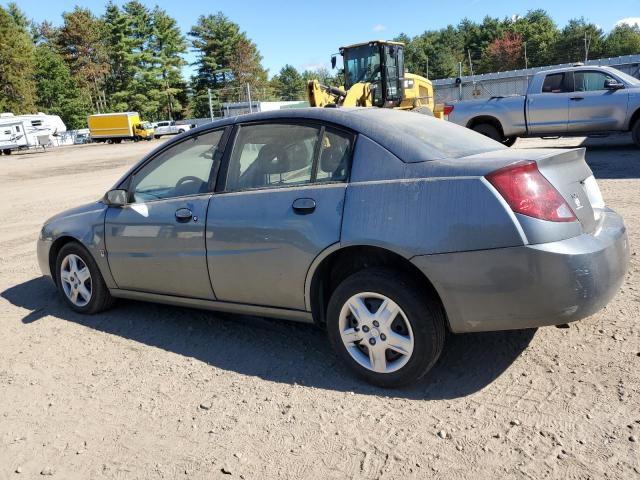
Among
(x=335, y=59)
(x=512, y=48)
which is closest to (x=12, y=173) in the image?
(x=335, y=59)

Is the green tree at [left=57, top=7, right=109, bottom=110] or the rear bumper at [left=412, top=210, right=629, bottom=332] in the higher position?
the green tree at [left=57, top=7, right=109, bottom=110]

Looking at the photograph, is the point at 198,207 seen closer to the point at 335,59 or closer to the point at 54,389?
the point at 54,389

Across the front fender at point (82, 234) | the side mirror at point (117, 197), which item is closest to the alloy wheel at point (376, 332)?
the side mirror at point (117, 197)

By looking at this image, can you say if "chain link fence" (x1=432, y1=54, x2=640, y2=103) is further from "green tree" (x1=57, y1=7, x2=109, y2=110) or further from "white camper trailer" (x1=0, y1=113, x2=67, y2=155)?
"green tree" (x1=57, y1=7, x2=109, y2=110)

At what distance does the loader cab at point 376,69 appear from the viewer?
669 inches

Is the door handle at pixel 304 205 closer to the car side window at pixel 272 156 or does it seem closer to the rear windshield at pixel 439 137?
the car side window at pixel 272 156

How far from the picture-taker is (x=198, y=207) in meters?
3.82

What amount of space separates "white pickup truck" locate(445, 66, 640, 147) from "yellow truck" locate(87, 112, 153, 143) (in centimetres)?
4434

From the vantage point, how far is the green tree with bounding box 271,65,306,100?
12152cm

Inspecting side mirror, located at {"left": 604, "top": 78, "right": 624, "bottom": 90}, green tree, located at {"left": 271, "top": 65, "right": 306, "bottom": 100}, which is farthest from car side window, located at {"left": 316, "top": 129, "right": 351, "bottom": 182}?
green tree, located at {"left": 271, "top": 65, "right": 306, "bottom": 100}

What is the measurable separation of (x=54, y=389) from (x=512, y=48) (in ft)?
318

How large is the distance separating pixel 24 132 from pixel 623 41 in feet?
271

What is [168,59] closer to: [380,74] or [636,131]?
[380,74]

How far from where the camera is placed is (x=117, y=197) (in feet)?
14.2
